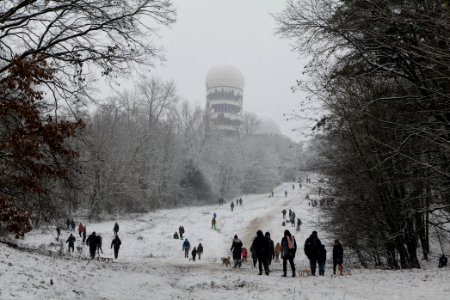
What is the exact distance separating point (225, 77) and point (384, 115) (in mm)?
102334

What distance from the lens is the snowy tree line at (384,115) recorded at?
9.97 metres

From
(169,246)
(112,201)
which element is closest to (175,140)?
(112,201)

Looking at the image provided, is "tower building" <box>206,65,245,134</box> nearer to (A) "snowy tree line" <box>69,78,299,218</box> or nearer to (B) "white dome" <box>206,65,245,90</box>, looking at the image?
(B) "white dome" <box>206,65,245,90</box>

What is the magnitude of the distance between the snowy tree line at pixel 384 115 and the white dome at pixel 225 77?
97.3 meters

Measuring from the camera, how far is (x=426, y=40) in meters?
10.3

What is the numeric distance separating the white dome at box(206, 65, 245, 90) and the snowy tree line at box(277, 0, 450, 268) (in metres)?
97.3

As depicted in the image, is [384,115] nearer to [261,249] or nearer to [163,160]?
[261,249]

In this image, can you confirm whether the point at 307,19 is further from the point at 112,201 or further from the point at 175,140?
the point at 175,140

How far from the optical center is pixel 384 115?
47.7 ft

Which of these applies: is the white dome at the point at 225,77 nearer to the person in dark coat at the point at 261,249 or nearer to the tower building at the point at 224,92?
the tower building at the point at 224,92

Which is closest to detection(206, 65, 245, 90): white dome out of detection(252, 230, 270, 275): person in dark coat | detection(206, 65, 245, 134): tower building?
detection(206, 65, 245, 134): tower building

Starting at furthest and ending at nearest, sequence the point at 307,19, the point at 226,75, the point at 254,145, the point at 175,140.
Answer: the point at 226,75, the point at 254,145, the point at 175,140, the point at 307,19

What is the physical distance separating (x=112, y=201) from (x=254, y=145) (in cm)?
4660

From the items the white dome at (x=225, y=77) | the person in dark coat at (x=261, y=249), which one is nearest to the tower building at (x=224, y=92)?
the white dome at (x=225, y=77)
